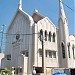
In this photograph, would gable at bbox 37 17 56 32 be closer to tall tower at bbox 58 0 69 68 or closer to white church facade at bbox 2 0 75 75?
white church facade at bbox 2 0 75 75

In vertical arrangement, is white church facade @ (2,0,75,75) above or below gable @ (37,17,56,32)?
below

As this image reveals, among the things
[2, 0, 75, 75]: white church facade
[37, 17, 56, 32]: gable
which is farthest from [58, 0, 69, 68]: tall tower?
[37, 17, 56, 32]: gable

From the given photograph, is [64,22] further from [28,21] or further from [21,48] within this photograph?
[21,48]

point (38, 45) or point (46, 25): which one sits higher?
point (46, 25)

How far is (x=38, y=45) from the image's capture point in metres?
32.4

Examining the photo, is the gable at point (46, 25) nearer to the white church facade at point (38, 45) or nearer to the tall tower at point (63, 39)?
the white church facade at point (38, 45)

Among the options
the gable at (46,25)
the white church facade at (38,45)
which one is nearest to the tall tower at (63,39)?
the white church facade at (38,45)

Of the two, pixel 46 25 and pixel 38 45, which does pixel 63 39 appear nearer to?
pixel 46 25

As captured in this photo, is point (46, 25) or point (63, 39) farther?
point (63, 39)

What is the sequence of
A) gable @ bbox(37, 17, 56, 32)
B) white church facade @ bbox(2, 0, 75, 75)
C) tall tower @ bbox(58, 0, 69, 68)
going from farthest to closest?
1. tall tower @ bbox(58, 0, 69, 68)
2. gable @ bbox(37, 17, 56, 32)
3. white church facade @ bbox(2, 0, 75, 75)

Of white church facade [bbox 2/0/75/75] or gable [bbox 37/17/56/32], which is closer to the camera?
white church facade [bbox 2/0/75/75]

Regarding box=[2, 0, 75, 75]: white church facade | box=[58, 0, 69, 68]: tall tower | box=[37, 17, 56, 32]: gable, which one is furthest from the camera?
box=[58, 0, 69, 68]: tall tower

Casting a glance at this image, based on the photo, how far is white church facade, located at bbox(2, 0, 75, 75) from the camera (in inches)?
1238

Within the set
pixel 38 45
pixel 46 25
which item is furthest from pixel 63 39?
pixel 38 45
